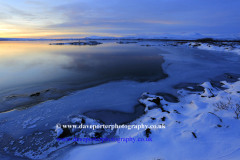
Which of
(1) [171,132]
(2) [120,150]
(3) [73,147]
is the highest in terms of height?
(1) [171,132]

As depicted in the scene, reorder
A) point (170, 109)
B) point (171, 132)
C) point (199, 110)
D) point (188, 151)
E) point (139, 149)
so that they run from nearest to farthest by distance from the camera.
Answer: point (188, 151) < point (139, 149) < point (171, 132) < point (199, 110) < point (170, 109)

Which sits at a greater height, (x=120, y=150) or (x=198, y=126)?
(x=198, y=126)

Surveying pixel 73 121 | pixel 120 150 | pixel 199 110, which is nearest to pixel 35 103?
pixel 73 121

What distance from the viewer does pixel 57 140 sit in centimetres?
407

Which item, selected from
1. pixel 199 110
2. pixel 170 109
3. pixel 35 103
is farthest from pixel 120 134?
pixel 35 103

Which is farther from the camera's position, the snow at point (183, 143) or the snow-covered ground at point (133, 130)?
the snow-covered ground at point (133, 130)

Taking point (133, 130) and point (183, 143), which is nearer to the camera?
point (183, 143)

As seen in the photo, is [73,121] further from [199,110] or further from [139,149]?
[199,110]

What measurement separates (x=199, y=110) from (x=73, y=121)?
5.04m

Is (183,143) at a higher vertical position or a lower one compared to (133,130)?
higher

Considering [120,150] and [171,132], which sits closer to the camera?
[120,150]

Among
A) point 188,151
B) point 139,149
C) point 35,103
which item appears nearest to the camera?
point 188,151

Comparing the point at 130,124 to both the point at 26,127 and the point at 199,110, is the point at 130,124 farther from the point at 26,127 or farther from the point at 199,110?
the point at 26,127

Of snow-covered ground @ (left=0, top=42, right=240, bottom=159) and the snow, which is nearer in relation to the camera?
the snow
